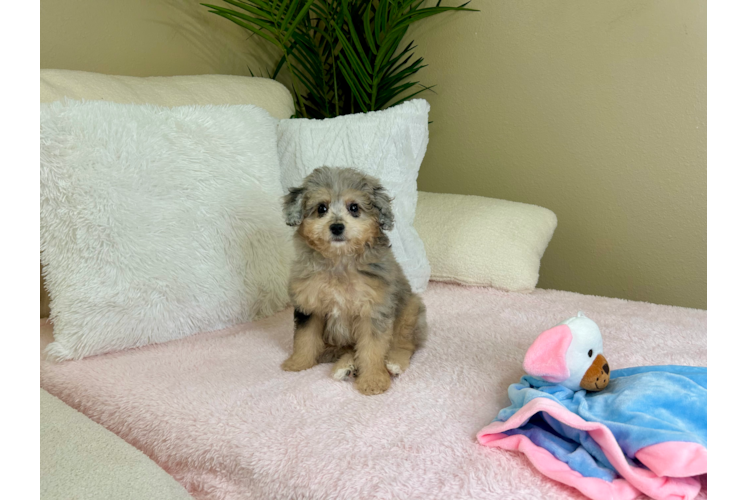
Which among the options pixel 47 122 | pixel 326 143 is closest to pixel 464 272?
pixel 326 143

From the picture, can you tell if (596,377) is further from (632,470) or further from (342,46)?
(342,46)

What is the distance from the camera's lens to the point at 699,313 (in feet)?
6.64

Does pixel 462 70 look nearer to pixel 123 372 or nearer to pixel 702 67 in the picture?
pixel 702 67

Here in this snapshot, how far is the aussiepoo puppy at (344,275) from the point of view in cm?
153

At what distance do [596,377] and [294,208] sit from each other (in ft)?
2.99

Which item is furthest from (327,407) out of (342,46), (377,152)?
(342,46)

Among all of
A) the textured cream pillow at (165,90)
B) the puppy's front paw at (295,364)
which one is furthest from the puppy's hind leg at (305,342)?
the textured cream pillow at (165,90)

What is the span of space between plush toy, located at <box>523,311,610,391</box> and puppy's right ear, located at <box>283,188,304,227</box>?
2.45 ft

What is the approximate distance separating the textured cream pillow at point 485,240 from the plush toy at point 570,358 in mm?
994

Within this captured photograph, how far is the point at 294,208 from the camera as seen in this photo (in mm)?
1577

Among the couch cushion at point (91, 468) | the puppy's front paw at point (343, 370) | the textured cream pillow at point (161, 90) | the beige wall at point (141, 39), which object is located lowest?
the puppy's front paw at point (343, 370)

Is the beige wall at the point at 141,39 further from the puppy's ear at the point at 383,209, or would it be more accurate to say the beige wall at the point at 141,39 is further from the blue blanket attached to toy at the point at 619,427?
the blue blanket attached to toy at the point at 619,427

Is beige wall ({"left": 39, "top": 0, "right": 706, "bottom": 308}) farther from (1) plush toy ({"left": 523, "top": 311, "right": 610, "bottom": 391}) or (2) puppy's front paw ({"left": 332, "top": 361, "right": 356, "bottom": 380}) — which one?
(2) puppy's front paw ({"left": 332, "top": 361, "right": 356, "bottom": 380})

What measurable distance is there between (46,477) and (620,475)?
0.97 meters
